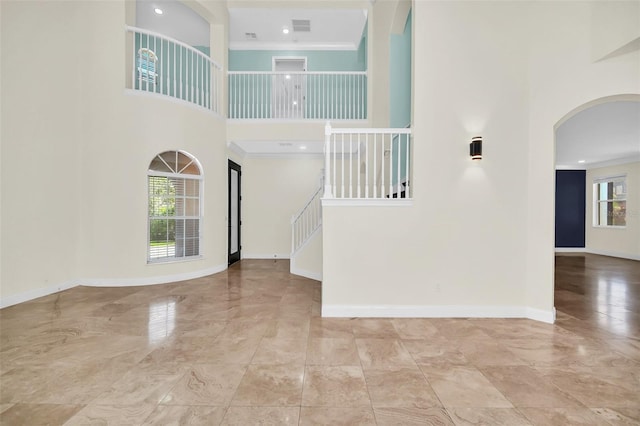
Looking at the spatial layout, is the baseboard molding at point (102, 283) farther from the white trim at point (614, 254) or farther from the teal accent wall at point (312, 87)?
the white trim at point (614, 254)

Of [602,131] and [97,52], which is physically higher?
[97,52]

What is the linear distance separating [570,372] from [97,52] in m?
7.38

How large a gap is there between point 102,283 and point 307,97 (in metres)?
5.66

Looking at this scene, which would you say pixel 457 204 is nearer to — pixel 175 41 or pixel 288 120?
pixel 288 120

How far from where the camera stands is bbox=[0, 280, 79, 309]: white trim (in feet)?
12.2

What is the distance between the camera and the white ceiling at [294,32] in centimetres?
657

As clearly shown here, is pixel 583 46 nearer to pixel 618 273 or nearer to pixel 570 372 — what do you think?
pixel 570 372

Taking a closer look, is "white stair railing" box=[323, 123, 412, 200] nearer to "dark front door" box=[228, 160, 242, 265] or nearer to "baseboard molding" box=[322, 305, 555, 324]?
"baseboard molding" box=[322, 305, 555, 324]

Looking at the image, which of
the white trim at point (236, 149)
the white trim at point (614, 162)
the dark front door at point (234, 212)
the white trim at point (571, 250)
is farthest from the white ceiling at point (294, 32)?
the white trim at point (571, 250)

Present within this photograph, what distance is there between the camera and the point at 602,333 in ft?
9.86

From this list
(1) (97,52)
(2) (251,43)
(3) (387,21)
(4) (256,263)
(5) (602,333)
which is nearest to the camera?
(5) (602,333)

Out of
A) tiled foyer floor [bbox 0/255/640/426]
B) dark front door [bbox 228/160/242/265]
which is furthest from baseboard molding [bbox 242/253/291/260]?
tiled foyer floor [bbox 0/255/640/426]

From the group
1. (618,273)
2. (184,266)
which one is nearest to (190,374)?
(184,266)

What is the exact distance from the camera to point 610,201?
A: 9094mm
